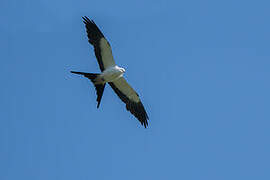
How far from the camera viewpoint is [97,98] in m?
15.7

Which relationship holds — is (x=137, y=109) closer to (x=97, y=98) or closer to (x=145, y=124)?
(x=145, y=124)

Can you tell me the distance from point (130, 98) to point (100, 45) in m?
2.58

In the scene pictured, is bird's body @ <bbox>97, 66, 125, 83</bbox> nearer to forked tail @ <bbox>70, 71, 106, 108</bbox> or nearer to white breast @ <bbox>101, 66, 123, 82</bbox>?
white breast @ <bbox>101, 66, 123, 82</bbox>

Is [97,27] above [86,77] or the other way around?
above

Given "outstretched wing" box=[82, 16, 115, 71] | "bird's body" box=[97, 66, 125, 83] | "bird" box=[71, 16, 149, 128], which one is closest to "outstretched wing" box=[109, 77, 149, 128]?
"bird" box=[71, 16, 149, 128]

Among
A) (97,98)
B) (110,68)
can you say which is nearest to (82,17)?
(110,68)

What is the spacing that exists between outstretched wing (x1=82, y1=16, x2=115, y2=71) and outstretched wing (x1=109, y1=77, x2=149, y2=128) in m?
0.85

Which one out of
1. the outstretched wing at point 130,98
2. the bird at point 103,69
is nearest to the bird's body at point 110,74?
the bird at point 103,69

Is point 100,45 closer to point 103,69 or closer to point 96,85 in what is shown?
point 103,69

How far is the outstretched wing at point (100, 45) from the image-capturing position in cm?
1622

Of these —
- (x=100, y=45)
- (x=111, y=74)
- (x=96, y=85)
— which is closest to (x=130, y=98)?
(x=111, y=74)

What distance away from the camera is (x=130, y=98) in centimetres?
1738

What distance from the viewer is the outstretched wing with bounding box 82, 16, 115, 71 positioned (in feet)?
53.2

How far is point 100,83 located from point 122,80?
996 mm
